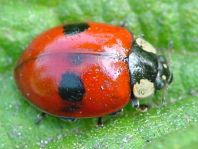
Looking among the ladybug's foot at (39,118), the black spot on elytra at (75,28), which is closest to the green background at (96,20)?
the ladybug's foot at (39,118)

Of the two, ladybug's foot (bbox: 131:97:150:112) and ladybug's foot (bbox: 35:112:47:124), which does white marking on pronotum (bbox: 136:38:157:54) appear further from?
ladybug's foot (bbox: 35:112:47:124)

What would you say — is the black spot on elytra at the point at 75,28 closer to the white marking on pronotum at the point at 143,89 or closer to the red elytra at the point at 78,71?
the red elytra at the point at 78,71

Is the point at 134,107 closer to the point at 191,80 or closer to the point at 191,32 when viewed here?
the point at 191,80

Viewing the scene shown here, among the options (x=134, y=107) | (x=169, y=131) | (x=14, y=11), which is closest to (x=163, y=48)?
(x=134, y=107)

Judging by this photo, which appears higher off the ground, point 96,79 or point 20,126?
point 96,79

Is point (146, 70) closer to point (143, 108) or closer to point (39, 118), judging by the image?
point (143, 108)

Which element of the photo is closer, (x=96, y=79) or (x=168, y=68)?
(x=96, y=79)
